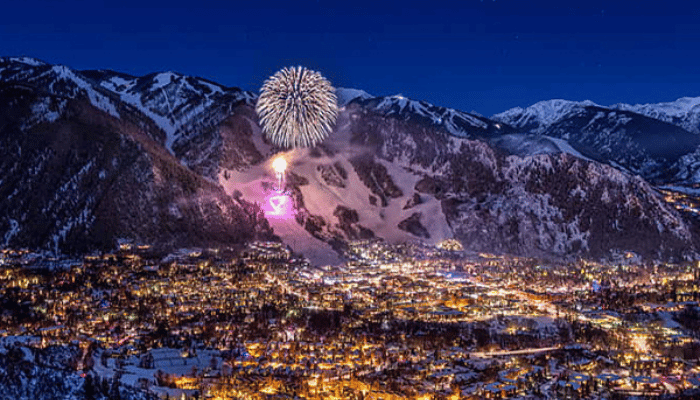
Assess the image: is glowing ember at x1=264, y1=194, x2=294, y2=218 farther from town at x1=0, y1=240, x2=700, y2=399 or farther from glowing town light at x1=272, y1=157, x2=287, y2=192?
town at x1=0, y1=240, x2=700, y2=399

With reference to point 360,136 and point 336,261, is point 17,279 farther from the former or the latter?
point 360,136

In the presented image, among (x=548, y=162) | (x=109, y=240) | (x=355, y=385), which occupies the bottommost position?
(x=355, y=385)

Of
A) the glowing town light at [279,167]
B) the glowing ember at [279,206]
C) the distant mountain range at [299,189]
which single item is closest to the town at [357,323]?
the distant mountain range at [299,189]

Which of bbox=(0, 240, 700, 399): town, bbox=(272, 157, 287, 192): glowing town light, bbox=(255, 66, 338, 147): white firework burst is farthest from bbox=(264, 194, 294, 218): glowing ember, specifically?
bbox=(255, 66, 338, 147): white firework burst

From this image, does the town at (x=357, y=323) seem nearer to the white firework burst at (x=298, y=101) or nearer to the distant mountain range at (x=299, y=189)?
the distant mountain range at (x=299, y=189)

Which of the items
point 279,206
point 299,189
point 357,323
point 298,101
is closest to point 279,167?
point 299,189

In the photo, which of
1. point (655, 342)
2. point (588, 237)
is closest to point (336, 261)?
point (588, 237)
